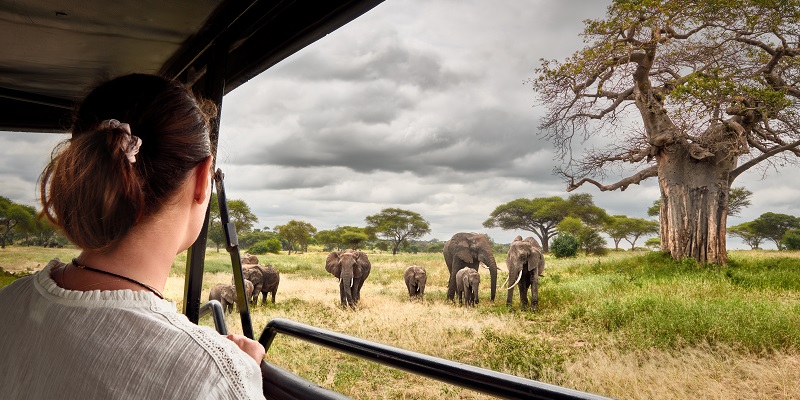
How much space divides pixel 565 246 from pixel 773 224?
3316mm

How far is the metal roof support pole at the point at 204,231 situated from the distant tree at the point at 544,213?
9964 mm

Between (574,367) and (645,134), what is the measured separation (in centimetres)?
358

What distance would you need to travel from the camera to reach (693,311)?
338 centimetres

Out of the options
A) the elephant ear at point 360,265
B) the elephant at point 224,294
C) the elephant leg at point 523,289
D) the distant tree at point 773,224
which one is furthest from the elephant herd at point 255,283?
the distant tree at point 773,224

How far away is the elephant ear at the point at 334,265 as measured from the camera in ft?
23.6

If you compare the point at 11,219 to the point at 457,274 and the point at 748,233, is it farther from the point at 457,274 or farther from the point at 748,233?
the point at 748,233

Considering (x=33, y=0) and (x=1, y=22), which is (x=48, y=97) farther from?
(x=33, y=0)

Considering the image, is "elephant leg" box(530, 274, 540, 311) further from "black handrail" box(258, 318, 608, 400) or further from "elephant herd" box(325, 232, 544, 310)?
"black handrail" box(258, 318, 608, 400)

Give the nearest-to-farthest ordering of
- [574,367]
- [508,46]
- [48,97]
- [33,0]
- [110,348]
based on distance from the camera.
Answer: [110,348] < [33,0] < [48,97] < [574,367] < [508,46]

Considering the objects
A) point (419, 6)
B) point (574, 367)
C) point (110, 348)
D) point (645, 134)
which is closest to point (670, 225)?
point (645, 134)

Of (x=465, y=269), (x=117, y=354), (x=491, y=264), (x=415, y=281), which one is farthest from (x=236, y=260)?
(x=491, y=264)

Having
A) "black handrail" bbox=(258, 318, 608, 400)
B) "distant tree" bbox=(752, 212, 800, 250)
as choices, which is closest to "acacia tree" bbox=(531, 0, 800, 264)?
"distant tree" bbox=(752, 212, 800, 250)

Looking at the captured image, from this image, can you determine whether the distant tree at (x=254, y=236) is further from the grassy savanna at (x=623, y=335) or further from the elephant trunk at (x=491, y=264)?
the grassy savanna at (x=623, y=335)

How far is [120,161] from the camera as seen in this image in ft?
1.66
